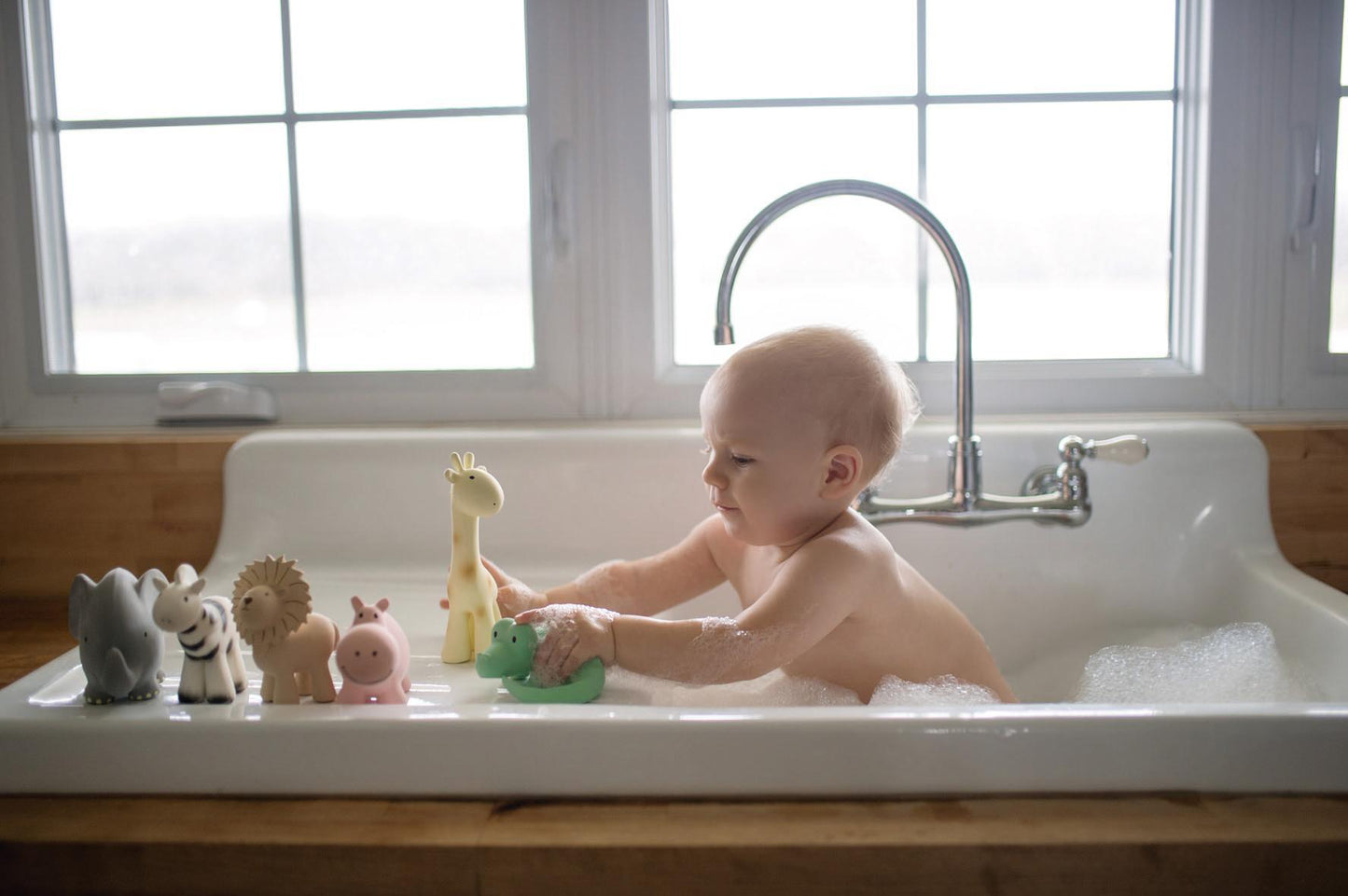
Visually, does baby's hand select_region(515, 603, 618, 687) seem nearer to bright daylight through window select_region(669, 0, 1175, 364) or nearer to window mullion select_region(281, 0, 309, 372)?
bright daylight through window select_region(669, 0, 1175, 364)

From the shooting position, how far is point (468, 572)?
3.12 feet

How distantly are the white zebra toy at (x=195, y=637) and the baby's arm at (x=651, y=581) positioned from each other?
0.35 meters

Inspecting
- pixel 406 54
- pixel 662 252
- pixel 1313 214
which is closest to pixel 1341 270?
pixel 1313 214

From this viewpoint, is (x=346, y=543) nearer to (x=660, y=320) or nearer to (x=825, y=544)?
(x=660, y=320)

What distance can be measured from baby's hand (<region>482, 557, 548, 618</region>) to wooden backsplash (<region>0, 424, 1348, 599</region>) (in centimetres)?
48

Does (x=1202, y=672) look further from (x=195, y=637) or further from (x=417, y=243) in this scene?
(x=417, y=243)

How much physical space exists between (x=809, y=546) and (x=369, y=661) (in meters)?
0.37

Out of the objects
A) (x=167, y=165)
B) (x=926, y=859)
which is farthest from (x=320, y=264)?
(x=926, y=859)

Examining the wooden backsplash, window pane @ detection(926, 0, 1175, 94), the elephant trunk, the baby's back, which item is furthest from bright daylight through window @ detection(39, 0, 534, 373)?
the elephant trunk

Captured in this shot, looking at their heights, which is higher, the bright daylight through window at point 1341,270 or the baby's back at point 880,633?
the bright daylight through window at point 1341,270

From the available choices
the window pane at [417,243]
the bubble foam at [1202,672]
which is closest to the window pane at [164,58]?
the window pane at [417,243]

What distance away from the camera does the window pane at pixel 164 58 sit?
145cm

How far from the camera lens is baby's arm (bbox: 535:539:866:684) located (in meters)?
0.80

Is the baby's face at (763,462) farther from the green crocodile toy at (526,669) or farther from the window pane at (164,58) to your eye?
the window pane at (164,58)
